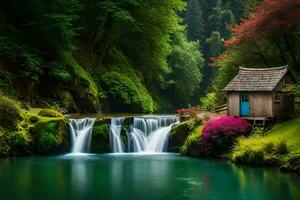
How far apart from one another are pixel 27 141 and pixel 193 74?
4122cm

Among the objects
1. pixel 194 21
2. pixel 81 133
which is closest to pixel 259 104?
pixel 81 133

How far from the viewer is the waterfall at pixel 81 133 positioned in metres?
31.3

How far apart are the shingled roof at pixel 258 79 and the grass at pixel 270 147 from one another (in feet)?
9.33

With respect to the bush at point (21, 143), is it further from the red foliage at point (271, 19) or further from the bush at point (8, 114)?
the red foliage at point (271, 19)

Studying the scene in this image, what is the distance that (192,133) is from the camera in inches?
1180

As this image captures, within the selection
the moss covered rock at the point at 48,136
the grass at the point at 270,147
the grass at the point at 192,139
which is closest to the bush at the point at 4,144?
the moss covered rock at the point at 48,136

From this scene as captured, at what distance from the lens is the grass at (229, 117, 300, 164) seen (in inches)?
947

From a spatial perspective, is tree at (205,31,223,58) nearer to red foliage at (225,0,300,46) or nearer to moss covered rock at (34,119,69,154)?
red foliage at (225,0,300,46)

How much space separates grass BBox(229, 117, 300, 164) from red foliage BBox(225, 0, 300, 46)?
6.32 meters

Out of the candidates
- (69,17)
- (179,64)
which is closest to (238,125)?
(69,17)

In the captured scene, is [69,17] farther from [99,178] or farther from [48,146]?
[99,178]

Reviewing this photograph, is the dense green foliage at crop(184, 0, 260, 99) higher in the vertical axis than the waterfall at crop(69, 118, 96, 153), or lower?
higher

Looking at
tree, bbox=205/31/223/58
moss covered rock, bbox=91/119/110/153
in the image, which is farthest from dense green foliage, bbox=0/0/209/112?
tree, bbox=205/31/223/58

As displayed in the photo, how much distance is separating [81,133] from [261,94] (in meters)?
10.9
